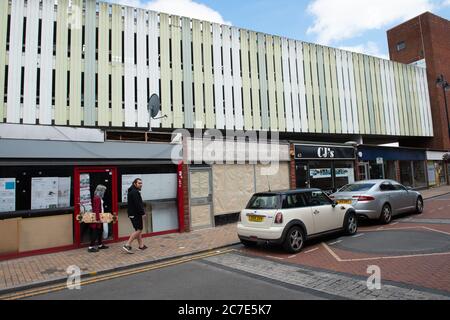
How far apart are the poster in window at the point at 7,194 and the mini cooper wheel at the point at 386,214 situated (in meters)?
10.9

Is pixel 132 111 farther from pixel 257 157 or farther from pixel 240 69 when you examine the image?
pixel 257 157

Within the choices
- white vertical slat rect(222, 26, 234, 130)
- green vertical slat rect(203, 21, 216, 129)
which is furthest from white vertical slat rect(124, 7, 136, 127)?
white vertical slat rect(222, 26, 234, 130)

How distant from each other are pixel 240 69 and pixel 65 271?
70.2 ft

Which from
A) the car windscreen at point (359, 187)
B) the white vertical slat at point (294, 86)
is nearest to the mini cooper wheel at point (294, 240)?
the car windscreen at point (359, 187)

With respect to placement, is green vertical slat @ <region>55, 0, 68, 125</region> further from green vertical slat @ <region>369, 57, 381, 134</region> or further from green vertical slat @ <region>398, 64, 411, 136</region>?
green vertical slat @ <region>398, 64, 411, 136</region>

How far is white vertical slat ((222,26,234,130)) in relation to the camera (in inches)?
949

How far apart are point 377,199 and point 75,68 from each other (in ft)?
63.4

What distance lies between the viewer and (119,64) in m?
21.3

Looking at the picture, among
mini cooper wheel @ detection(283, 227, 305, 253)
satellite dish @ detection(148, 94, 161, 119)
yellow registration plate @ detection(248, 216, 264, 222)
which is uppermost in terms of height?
satellite dish @ detection(148, 94, 161, 119)

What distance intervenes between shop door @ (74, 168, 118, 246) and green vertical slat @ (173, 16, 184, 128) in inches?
534

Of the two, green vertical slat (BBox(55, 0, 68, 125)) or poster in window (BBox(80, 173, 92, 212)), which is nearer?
poster in window (BBox(80, 173, 92, 212))

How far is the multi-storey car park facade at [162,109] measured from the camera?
8391mm

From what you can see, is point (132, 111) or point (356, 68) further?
point (356, 68)
